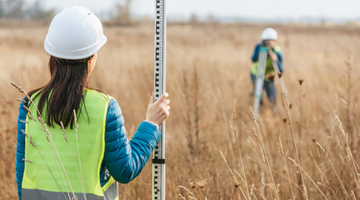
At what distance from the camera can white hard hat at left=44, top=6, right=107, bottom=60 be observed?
1.30 m

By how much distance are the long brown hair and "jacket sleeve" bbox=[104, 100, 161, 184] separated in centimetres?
13

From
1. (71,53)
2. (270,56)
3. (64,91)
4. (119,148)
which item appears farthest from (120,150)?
(270,56)

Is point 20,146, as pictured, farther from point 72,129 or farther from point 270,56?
point 270,56

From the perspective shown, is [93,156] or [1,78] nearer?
[93,156]

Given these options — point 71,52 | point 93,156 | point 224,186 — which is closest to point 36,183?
point 93,156

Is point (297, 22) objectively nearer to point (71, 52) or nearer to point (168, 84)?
point (168, 84)

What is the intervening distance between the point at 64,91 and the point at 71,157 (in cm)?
24

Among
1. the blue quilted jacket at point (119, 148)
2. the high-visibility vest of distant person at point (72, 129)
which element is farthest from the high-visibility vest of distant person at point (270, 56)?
the high-visibility vest of distant person at point (72, 129)

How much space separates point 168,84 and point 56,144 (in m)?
4.99

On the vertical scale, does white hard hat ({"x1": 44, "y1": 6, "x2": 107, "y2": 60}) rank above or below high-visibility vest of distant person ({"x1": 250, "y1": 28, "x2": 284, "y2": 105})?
below

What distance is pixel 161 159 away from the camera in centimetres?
164

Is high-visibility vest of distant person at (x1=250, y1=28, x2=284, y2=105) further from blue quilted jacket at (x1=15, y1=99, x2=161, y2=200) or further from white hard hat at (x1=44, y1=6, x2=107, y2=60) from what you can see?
white hard hat at (x1=44, y1=6, x2=107, y2=60)

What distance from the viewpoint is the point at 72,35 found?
4.26 feet

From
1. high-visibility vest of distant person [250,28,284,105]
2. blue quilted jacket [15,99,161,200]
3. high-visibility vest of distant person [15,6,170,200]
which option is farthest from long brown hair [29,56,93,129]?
high-visibility vest of distant person [250,28,284,105]
